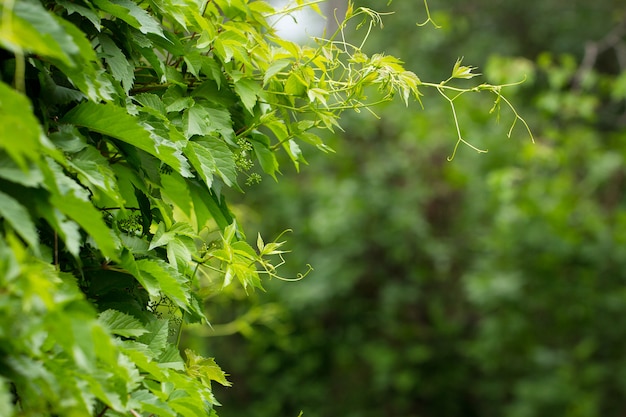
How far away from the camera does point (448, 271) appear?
252 inches

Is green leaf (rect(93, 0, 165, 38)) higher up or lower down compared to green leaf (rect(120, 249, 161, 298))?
higher up

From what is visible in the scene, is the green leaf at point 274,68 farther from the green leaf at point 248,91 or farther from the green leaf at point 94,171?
the green leaf at point 94,171

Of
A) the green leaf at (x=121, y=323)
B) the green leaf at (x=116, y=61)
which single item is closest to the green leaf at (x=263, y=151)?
the green leaf at (x=116, y=61)

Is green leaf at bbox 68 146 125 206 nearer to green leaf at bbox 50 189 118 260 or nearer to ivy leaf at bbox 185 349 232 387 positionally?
green leaf at bbox 50 189 118 260

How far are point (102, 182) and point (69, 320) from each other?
260 mm

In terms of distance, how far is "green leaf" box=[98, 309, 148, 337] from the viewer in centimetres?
103

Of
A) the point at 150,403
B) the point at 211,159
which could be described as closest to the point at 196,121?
the point at 211,159

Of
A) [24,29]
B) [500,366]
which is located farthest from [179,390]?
[500,366]

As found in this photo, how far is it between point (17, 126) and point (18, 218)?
0.36 ft

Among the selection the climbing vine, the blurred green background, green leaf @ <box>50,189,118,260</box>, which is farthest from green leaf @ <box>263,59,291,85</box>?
the blurred green background

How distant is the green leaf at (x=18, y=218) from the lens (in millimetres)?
783

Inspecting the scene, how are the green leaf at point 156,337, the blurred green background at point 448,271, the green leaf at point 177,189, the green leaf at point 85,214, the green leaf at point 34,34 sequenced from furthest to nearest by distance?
the blurred green background at point 448,271, the green leaf at point 177,189, the green leaf at point 156,337, the green leaf at point 85,214, the green leaf at point 34,34

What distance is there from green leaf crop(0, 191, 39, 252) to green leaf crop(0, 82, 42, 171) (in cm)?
4

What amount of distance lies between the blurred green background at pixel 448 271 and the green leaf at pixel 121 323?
4.38 metres
